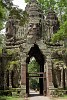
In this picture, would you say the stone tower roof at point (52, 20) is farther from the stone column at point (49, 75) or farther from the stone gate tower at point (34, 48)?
the stone column at point (49, 75)

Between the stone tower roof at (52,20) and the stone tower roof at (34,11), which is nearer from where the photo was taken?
the stone tower roof at (34,11)

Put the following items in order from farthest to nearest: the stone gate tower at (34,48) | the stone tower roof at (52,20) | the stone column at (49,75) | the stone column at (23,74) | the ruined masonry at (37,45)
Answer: the stone tower roof at (52,20), the ruined masonry at (37,45), the stone gate tower at (34,48), the stone column at (49,75), the stone column at (23,74)

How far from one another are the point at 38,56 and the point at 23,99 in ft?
31.2

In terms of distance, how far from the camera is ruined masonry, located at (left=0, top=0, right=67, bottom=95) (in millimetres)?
29969

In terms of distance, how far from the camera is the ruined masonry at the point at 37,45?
98.3 feet

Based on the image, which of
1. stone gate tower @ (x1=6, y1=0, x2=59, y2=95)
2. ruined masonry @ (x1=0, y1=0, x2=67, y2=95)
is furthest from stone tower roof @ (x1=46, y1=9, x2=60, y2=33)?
stone gate tower @ (x1=6, y1=0, x2=59, y2=95)

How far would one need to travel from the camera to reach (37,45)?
30.6 metres

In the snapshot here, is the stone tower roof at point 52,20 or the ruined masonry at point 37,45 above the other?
the stone tower roof at point 52,20

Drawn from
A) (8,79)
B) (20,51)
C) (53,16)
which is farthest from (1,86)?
(53,16)

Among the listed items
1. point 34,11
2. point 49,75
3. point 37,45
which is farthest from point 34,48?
point 34,11

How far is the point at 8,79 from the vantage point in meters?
31.0

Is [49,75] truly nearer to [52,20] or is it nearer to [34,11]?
[34,11]

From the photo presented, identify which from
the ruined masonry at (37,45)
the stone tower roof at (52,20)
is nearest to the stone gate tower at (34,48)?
the ruined masonry at (37,45)

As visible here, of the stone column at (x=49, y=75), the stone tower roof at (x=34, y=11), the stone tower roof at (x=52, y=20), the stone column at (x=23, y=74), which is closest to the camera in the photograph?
the stone column at (x=23, y=74)
